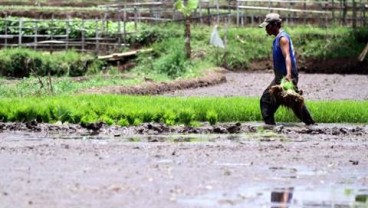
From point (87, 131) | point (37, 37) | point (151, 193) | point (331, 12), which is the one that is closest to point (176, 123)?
point (87, 131)

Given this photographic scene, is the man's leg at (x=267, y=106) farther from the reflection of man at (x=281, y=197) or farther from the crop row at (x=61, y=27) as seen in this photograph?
the crop row at (x=61, y=27)

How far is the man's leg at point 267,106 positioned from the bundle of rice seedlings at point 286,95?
119 millimetres

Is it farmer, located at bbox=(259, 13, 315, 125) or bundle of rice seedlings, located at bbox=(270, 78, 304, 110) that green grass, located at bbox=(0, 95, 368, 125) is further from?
bundle of rice seedlings, located at bbox=(270, 78, 304, 110)

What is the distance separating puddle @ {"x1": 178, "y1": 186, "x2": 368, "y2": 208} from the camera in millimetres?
9531

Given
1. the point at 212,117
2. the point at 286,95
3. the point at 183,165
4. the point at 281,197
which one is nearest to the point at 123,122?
the point at 212,117

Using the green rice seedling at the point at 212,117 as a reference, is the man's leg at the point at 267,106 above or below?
above

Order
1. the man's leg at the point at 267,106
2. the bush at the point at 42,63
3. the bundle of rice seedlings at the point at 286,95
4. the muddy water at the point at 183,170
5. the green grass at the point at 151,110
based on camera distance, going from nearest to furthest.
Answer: the muddy water at the point at 183,170, the bundle of rice seedlings at the point at 286,95, the man's leg at the point at 267,106, the green grass at the point at 151,110, the bush at the point at 42,63

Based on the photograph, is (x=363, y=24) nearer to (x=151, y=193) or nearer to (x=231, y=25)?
(x=231, y=25)

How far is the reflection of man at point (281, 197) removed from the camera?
9.53 metres

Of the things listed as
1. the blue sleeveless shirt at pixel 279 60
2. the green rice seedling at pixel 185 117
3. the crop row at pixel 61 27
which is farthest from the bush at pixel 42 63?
the blue sleeveless shirt at pixel 279 60

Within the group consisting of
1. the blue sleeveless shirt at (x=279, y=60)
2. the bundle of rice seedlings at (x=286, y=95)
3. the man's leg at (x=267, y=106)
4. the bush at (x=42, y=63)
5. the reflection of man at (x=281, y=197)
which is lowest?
the bush at (x=42, y=63)

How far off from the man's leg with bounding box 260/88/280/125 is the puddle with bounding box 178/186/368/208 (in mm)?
5906

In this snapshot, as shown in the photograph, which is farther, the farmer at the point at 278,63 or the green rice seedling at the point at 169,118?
the green rice seedling at the point at 169,118

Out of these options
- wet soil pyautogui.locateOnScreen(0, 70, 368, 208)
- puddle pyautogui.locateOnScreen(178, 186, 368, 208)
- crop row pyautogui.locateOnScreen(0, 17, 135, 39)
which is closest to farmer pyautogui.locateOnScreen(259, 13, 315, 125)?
wet soil pyautogui.locateOnScreen(0, 70, 368, 208)
